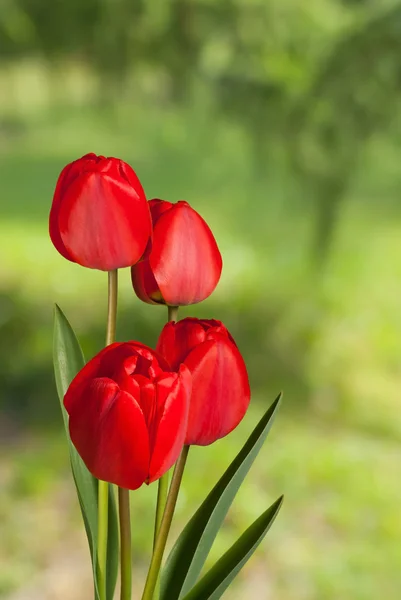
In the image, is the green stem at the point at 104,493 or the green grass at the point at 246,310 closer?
the green stem at the point at 104,493

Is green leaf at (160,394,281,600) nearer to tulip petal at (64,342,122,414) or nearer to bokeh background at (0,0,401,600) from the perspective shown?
tulip petal at (64,342,122,414)

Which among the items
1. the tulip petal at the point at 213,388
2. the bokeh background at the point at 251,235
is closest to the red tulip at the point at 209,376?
the tulip petal at the point at 213,388

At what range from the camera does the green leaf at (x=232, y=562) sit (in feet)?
1.15

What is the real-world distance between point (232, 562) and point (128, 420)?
0.35 feet

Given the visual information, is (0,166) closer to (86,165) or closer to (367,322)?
(367,322)

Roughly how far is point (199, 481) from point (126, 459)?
102cm

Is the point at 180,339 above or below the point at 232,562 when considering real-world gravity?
above

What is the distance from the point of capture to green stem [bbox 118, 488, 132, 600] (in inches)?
12.6

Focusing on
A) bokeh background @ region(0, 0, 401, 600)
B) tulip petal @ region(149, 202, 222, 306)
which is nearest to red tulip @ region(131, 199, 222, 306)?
tulip petal @ region(149, 202, 222, 306)

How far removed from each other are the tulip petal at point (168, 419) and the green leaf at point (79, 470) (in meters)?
0.07

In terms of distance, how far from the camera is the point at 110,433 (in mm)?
288

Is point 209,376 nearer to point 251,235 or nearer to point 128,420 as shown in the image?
point 128,420

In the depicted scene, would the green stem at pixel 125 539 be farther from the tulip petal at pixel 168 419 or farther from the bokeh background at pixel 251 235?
the bokeh background at pixel 251 235

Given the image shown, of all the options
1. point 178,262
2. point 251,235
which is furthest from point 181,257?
point 251,235
